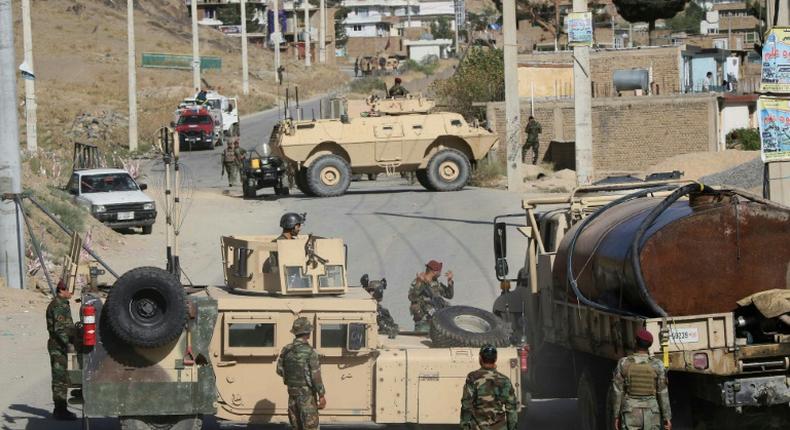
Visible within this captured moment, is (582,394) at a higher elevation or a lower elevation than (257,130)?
lower

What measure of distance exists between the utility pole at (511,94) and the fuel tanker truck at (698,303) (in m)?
22.2

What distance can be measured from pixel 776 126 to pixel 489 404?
6711 millimetres

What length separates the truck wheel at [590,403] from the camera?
472 inches

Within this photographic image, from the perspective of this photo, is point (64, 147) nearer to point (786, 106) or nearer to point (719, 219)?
point (786, 106)

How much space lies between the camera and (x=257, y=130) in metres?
63.9

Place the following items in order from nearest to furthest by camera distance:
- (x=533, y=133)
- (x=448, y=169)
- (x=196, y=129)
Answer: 1. (x=448, y=169)
2. (x=533, y=133)
3. (x=196, y=129)

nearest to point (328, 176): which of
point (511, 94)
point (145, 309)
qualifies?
point (511, 94)

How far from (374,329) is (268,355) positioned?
0.93 metres

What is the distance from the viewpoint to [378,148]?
35.1m

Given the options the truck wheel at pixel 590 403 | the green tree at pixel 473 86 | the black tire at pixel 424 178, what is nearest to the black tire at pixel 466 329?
the truck wheel at pixel 590 403

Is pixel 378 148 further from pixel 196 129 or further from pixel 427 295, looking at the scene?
pixel 196 129

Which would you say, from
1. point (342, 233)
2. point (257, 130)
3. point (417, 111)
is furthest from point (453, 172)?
point (257, 130)

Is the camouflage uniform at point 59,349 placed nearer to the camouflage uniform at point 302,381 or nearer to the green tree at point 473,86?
the camouflage uniform at point 302,381

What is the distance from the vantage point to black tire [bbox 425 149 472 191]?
35469mm
